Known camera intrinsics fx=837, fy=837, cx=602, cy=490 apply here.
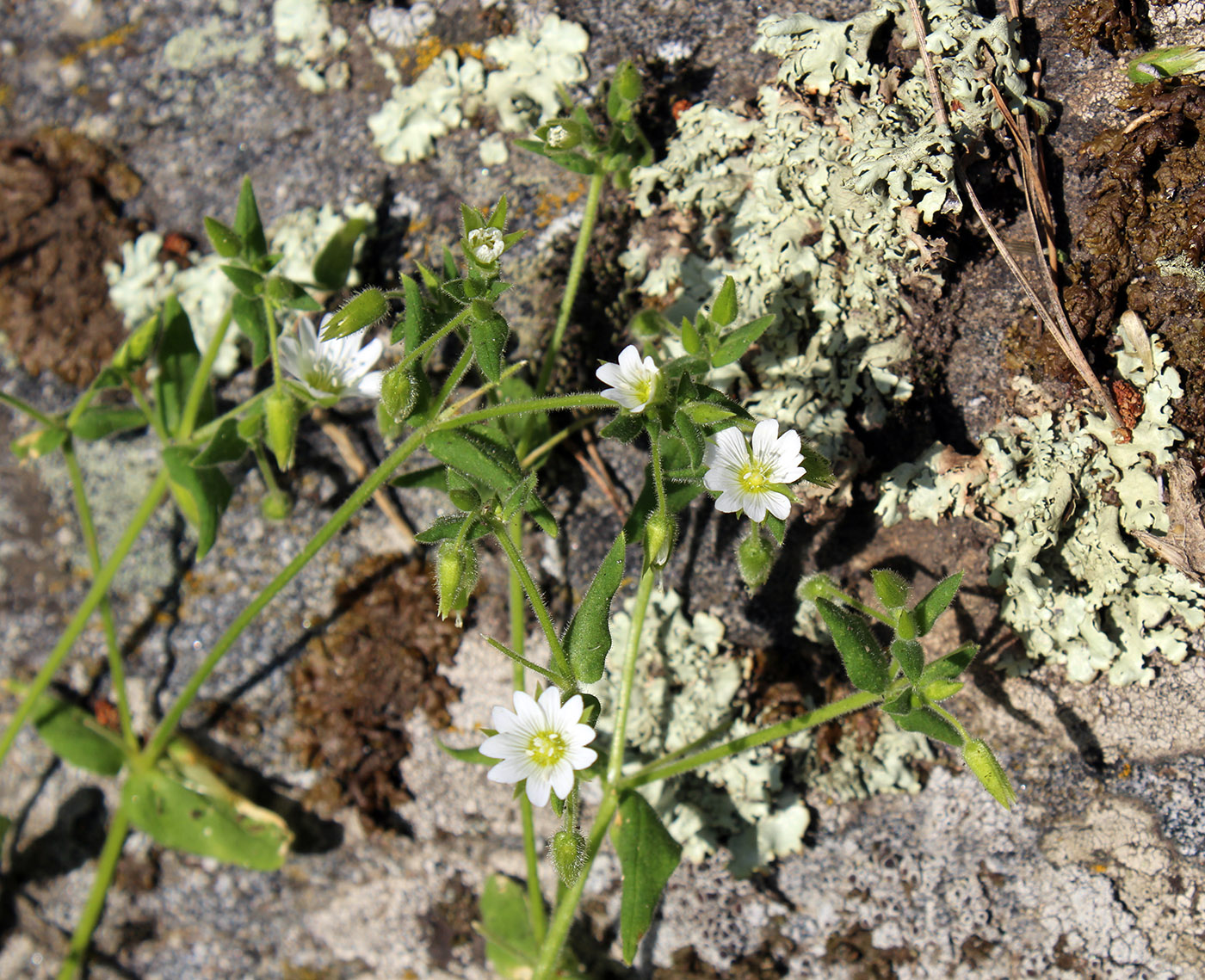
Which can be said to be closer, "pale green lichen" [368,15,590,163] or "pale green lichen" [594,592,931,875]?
"pale green lichen" [594,592,931,875]

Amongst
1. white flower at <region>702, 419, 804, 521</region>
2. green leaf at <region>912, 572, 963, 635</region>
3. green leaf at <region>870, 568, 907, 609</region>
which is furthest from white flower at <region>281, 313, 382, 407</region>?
green leaf at <region>912, 572, 963, 635</region>

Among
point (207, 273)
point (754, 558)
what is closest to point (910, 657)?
A: point (754, 558)

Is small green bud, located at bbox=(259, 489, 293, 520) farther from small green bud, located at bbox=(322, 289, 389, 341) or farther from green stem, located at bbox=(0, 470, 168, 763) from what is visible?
small green bud, located at bbox=(322, 289, 389, 341)

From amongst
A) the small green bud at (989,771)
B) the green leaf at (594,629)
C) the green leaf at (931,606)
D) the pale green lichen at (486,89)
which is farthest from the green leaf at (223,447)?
the small green bud at (989,771)

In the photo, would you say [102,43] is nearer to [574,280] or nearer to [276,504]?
[276,504]

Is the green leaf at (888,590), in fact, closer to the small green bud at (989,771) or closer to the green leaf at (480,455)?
the small green bud at (989,771)

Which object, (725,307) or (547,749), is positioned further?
(725,307)

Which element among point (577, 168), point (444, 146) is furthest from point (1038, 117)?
point (444, 146)
